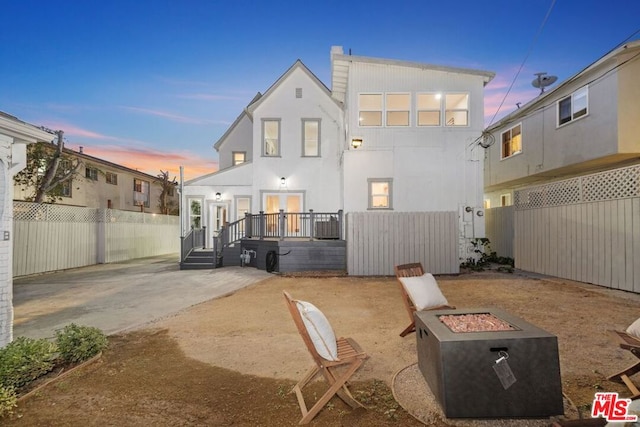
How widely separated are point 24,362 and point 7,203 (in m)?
2.28

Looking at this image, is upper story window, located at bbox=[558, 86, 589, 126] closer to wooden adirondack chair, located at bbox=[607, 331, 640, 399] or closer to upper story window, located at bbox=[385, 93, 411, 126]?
upper story window, located at bbox=[385, 93, 411, 126]

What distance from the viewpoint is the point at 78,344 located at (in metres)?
3.93

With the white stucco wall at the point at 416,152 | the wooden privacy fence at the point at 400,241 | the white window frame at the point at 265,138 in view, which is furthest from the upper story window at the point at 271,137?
the wooden privacy fence at the point at 400,241

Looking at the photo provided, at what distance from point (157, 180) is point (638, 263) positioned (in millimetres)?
31177

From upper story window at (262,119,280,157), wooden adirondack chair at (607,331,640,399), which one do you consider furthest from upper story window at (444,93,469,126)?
wooden adirondack chair at (607,331,640,399)

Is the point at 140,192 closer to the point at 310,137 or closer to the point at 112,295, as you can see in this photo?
the point at 310,137

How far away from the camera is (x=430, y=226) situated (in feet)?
34.5

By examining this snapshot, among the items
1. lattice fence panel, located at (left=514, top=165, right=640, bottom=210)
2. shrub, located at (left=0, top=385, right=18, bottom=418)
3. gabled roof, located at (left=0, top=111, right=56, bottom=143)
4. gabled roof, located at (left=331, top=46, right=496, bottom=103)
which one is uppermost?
gabled roof, located at (left=331, top=46, right=496, bottom=103)

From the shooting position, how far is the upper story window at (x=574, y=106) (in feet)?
37.9

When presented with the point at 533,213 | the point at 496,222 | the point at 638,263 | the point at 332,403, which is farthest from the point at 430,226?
the point at 332,403

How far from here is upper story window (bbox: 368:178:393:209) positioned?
12938 millimetres

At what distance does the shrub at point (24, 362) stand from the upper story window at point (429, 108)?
1316cm

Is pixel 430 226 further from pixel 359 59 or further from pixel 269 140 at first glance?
pixel 269 140

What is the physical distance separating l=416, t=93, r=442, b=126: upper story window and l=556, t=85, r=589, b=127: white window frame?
4.91 metres
